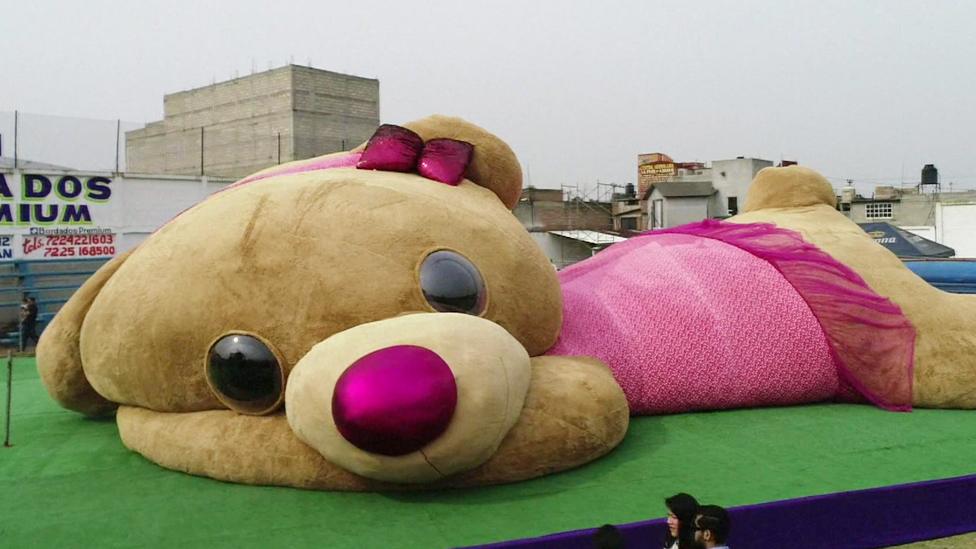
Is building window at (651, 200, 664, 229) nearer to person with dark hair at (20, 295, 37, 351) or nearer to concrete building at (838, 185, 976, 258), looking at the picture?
concrete building at (838, 185, 976, 258)

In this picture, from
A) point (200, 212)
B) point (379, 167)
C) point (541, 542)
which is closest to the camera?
point (541, 542)

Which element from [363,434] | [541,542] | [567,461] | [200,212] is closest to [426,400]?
[363,434]

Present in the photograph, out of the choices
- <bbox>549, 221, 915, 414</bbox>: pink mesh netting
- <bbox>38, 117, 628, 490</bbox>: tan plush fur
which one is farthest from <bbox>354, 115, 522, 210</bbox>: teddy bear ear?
<bbox>549, 221, 915, 414</bbox>: pink mesh netting

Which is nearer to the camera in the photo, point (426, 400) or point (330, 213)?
point (426, 400)

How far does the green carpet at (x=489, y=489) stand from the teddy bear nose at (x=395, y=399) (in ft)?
1.47

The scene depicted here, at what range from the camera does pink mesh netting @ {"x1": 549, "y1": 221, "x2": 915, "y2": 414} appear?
218 inches

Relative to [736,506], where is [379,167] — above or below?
above

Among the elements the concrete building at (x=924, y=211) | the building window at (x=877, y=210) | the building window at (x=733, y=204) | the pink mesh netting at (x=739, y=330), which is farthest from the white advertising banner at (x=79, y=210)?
the building window at (x=877, y=210)

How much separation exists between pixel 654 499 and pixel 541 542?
2.84 ft

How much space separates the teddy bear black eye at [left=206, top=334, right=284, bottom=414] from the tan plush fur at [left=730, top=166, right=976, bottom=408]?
167 inches

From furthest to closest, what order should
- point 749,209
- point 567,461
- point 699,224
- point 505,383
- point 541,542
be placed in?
1. point 749,209
2. point 699,224
3. point 567,461
4. point 505,383
5. point 541,542

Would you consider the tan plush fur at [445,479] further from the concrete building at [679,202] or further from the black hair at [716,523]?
the concrete building at [679,202]

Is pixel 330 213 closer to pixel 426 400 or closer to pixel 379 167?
pixel 379 167

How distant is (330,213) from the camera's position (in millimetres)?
4465
